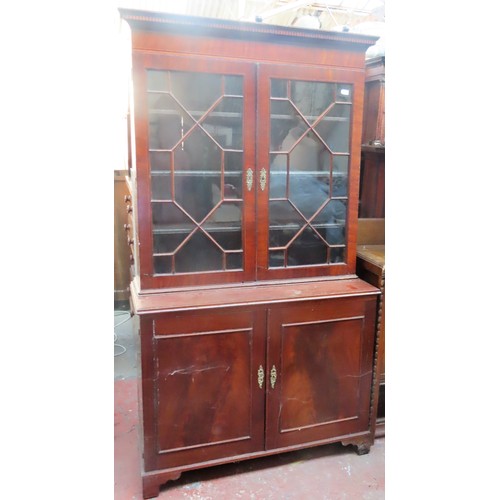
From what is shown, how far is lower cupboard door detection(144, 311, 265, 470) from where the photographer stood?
4.89 feet

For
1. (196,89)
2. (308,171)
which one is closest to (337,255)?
(308,171)

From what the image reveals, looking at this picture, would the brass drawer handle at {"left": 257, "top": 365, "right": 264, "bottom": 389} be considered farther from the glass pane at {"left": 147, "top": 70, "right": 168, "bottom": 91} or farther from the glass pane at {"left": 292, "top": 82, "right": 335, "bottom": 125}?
the glass pane at {"left": 147, "top": 70, "right": 168, "bottom": 91}

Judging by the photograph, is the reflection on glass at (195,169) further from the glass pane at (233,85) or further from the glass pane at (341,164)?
the glass pane at (341,164)

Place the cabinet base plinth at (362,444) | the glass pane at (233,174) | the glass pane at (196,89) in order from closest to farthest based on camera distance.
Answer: the glass pane at (196,89) → the glass pane at (233,174) → the cabinet base plinth at (362,444)

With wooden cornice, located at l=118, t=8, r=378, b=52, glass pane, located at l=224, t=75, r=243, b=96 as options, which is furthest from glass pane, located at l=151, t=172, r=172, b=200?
wooden cornice, located at l=118, t=8, r=378, b=52

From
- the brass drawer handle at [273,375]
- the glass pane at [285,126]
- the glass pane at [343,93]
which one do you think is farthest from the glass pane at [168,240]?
the glass pane at [343,93]

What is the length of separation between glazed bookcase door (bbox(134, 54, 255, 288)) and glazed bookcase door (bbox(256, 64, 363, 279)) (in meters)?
0.06

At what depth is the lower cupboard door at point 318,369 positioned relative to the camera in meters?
1.61

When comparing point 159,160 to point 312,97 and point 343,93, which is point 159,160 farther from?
point 343,93

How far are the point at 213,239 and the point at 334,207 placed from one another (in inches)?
19.7

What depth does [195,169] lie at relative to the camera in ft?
Answer: 4.98
